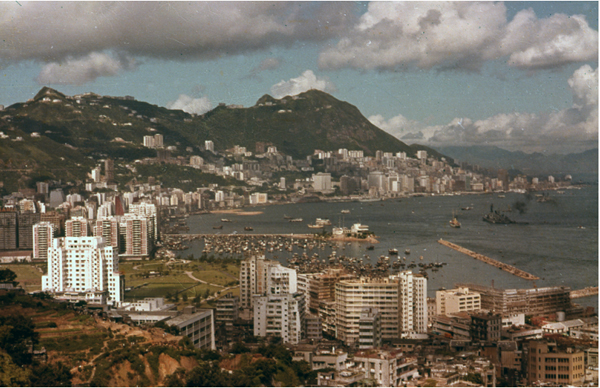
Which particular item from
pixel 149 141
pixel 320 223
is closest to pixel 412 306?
pixel 320 223

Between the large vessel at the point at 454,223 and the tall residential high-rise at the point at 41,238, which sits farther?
the large vessel at the point at 454,223

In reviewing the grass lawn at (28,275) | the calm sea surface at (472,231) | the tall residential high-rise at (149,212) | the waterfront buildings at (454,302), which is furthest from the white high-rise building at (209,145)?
the waterfront buildings at (454,302)

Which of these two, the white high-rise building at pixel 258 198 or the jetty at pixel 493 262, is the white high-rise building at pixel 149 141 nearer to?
the white high-rise building at pixel 258 198

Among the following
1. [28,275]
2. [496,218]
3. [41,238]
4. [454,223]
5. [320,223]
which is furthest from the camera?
[320,223]

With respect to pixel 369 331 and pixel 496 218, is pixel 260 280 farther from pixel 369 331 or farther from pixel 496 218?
pixel 496 218

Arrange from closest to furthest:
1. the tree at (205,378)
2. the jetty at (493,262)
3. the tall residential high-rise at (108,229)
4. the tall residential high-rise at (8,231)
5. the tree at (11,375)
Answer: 1. the tree at (11,375)
2. the tree at (205,378)
3. the jetty at (493,262)
4. the tall residential high-rise at (8,231)
5. the tall residential high-rise at (108,229)

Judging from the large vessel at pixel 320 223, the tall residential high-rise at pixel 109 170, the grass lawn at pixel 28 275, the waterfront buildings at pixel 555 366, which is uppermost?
the tall residential high-rise at pixel 109 170

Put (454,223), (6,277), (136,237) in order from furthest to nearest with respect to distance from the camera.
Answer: (454,223) → (136,237) → (6,277)
